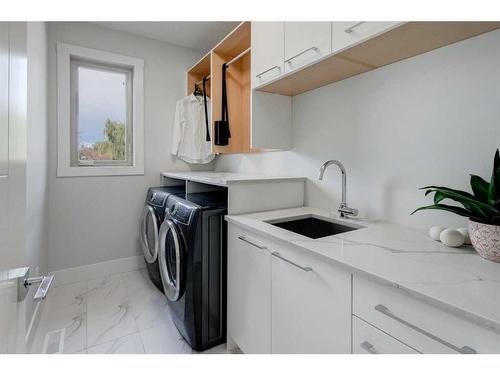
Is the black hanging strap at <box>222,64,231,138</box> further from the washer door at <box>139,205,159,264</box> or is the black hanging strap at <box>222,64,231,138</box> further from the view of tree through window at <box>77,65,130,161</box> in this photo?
the view of tree through window at <box>77,65,130,161</box>

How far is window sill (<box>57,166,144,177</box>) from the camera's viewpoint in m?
2.33

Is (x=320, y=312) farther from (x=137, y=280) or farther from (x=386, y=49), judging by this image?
(x=137, y=280)

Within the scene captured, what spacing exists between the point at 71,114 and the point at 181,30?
52.6 inches

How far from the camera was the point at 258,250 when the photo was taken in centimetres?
125

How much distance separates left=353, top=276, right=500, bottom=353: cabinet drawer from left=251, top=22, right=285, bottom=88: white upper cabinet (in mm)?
1219

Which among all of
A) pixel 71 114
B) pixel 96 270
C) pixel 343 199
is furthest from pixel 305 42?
pixel 96 270

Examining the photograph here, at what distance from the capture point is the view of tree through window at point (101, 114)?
2467 mm

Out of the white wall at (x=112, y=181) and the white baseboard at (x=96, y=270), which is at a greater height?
the white wall at (x=112, y=181)

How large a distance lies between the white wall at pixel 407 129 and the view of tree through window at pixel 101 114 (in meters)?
1.94

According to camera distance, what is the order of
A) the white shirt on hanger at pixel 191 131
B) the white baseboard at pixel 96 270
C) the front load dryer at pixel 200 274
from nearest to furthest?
1. the front load dryer at pixel 200 274
2. the white baseboard at pixel 96 270
3. the white shirt on hanger at pixel 191 131

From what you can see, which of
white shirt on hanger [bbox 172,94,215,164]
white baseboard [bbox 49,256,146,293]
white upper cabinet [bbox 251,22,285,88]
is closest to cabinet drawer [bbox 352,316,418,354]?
white upper cabinet [bbox 251,22,285,88]

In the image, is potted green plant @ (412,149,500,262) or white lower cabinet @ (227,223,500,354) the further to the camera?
potted green plant @ (412,149,500,262)

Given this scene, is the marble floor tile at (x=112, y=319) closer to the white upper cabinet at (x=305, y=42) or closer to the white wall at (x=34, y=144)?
the white wall at (x=34, y=144)

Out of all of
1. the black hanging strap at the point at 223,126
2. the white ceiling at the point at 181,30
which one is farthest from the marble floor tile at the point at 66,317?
the white ceiling at the point at 181,30
